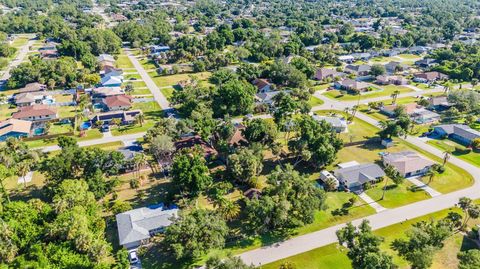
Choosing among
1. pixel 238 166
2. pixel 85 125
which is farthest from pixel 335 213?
pixel 85 125

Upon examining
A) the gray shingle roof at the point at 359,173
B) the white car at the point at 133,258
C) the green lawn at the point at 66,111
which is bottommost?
the green lawn at the point at 66,111

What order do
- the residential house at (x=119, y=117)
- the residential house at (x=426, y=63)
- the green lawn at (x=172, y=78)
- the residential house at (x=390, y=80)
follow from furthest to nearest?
the residential house at (x=426, y=63)
the residential house at (x=390, y=80)
the green lawn at (x=172, y=78)
the residential house at (x=119, y=117)

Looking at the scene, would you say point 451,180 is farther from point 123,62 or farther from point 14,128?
point 123,62

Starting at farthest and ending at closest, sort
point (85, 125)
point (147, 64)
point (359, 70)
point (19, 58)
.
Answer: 1. point (19, 58)
2. point (147, 64)
3. point (359, 70)
4. point (85, 125)

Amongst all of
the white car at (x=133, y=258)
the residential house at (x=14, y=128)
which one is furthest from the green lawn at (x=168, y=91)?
the white car at (x=133, y=258)

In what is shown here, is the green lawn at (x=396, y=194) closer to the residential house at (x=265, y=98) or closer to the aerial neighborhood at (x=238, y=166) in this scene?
the aerial neighborhood at (x=238, y=166)

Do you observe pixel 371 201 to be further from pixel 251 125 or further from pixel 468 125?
pixel 468 125

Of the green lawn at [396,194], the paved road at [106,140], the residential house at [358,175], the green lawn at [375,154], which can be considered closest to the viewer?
the green lawn at [396,194]
